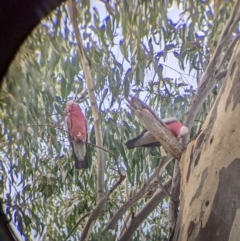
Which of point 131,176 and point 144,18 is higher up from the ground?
point 144,18

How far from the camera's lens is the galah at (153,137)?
111 cm

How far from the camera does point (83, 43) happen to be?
1.23m

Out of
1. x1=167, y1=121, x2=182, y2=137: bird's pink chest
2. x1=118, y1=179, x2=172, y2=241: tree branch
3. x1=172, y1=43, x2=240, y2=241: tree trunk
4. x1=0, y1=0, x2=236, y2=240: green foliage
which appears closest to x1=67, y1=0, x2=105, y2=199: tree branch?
x1=0, y1=0, x2=236, y2=240: green foliage

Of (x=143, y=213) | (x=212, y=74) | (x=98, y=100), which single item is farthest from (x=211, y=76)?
(x=143, y=213)

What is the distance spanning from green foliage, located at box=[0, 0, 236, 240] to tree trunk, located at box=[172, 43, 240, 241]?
35 centimetres

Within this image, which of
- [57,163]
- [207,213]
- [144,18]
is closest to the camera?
[207,213]

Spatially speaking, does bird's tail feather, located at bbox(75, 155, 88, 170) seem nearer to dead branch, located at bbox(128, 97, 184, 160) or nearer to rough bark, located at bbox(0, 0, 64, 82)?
dead branch, located at bbox(128, 97, 184, 160)

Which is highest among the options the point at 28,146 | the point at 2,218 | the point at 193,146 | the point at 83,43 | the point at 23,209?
the point at 83,43

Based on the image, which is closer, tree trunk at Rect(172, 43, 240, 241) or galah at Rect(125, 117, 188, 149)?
tree trunk at Rect(172, 43, 240, 241)

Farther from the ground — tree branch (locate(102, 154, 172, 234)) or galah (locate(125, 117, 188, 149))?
galah (locate(125, 117, 188, 149))

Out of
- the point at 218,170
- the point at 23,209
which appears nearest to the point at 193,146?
the point at 218,170

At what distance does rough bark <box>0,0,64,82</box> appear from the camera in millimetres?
914

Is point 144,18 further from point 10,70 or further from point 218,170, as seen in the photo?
point 218,170

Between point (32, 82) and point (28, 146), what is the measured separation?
0.22 m
